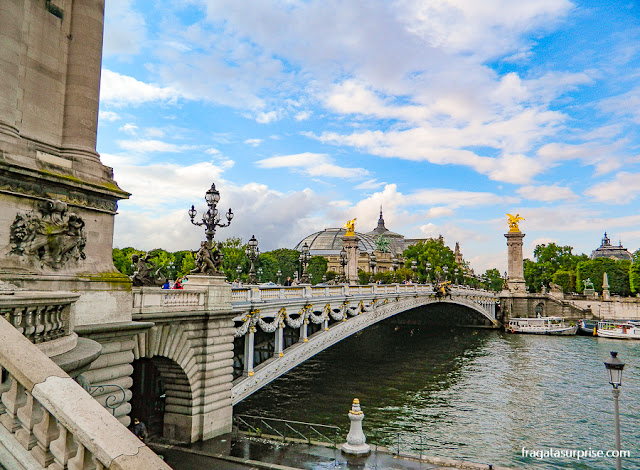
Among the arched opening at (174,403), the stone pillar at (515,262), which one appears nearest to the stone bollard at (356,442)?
the arched opening at (174,403)

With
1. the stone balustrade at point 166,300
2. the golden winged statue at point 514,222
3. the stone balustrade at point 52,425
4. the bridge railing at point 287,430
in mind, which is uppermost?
the golden winged statue at point 514,222

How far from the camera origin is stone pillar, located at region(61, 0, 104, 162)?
1279cm

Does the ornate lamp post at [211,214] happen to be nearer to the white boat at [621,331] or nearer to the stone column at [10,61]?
the stone column at [10,61]

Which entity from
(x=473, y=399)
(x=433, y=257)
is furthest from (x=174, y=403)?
(x=433, y=257)

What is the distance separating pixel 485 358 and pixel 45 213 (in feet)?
141

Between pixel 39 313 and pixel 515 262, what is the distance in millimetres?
91129

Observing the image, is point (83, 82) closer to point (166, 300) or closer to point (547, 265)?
point (166, 300)

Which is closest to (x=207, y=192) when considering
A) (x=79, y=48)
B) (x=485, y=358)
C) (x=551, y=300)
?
(x=79, y=48)

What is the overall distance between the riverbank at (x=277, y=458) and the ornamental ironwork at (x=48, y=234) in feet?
23.7

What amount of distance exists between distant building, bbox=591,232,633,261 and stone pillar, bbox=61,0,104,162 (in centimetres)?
15571

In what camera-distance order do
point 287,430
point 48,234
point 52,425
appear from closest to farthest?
1. point 52,425
2. point 48,234
3. point 287,430

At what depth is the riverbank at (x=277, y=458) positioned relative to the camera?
15.0m

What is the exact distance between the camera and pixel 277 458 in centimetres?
1628

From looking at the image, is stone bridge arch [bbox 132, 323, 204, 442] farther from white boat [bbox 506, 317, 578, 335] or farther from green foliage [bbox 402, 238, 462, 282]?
green foliage [bbox 402, 238, 462, 282]
